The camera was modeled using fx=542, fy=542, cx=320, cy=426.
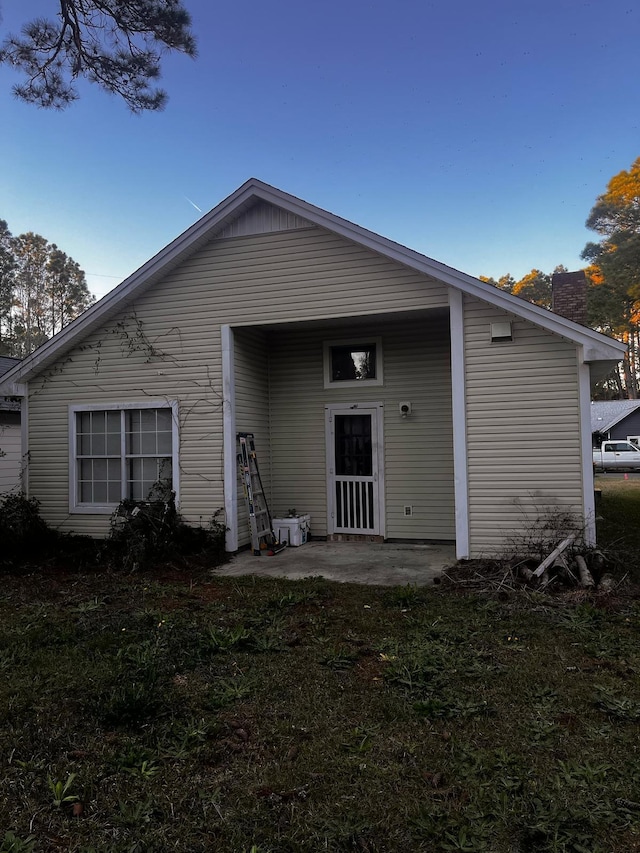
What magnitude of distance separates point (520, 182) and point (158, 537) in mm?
18449

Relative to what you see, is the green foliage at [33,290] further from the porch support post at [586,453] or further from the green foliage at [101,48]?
the porch support post at [586,453]

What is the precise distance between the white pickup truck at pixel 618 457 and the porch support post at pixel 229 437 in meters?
22.1

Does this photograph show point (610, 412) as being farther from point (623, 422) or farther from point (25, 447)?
point (25, 447)

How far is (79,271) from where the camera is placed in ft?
131

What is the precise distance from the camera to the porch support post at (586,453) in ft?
21.6

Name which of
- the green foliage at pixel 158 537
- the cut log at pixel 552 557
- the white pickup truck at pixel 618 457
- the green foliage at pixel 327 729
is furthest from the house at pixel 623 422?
the green foliage at pixel 327 729

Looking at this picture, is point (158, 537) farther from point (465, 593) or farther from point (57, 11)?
point (57, 11)

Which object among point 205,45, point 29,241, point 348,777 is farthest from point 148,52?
point 29,241

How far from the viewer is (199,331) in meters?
8.33

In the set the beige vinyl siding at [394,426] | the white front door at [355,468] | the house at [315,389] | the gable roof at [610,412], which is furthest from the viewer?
the gable roof at [610,412]

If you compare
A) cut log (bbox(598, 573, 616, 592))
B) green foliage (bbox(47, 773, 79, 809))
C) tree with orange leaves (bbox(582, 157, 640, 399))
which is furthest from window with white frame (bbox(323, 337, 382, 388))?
tree with orange leaves (bbox(582, 157, 640, 399))

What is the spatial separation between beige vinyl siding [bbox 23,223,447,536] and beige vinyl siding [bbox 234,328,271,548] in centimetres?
34

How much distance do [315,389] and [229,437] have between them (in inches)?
71.8

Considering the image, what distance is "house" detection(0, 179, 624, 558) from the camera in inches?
271
